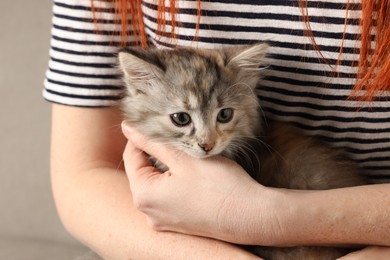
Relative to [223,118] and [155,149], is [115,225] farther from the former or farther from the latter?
[223,118]

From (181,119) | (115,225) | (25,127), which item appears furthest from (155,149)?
(25,127)

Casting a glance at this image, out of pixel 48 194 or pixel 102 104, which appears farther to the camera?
pixel 48 194

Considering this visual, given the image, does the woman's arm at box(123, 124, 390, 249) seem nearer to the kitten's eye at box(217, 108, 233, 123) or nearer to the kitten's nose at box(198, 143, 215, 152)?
the kitten's nose at box(198, 143, 215, 152)

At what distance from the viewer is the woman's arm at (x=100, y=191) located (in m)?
1.37

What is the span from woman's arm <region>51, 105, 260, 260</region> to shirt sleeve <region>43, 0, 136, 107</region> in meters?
0.04

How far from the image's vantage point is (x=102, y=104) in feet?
5.03

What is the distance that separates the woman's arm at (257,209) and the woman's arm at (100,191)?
77 mm

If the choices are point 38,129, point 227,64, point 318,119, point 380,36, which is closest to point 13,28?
point 38,129

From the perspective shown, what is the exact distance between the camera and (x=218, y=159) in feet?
4.33

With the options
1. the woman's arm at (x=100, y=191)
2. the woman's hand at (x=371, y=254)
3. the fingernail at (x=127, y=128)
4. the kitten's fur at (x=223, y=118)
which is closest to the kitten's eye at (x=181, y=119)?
the kitten's fur at (x=223, y=118)

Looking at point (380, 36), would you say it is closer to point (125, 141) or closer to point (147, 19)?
point (147, 19)

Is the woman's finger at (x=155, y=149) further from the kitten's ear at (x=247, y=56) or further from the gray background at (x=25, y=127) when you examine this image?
the gray background at (x=25, y=127)

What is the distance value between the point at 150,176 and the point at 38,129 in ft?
3.19

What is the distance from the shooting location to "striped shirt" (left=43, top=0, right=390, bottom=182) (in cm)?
133
